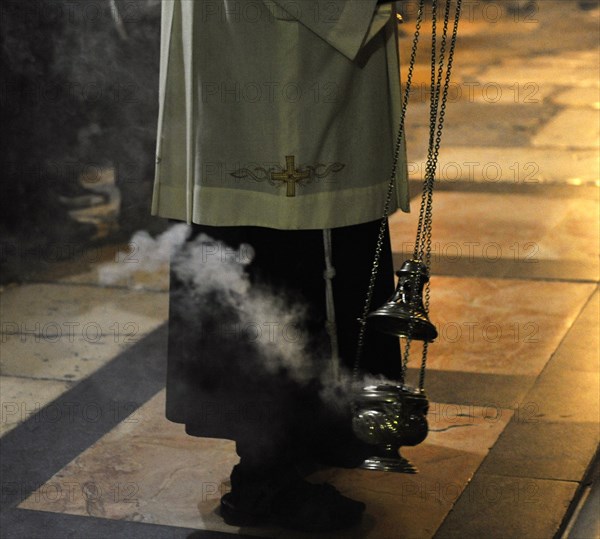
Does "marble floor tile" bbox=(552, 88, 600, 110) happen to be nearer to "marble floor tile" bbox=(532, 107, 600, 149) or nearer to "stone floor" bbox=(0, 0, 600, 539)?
"marble floor tile" bbox=(532, 107, 600, 149)

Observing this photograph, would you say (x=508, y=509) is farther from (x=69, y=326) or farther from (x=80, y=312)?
(x=80, y=312)

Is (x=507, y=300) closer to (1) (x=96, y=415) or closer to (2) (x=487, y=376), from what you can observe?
(2) (x=487, y=376)

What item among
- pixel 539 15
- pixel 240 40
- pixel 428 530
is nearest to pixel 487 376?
pixel 428 530

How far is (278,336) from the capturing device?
261 centimetres

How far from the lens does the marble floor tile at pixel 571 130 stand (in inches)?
247

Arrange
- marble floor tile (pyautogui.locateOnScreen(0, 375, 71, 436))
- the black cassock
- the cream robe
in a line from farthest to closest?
marble floor tile (pyautogui.locateOnScreen(0, 375, 71, 436)), the black cassock, the cream robe

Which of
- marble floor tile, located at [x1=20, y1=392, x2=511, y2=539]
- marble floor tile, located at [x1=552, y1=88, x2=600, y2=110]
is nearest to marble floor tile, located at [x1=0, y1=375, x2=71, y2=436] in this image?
marble floor tile, located at [x1=20, y1=392, x2=511, y2=539]

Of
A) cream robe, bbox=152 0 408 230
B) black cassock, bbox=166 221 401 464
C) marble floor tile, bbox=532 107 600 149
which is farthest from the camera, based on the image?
marble floor tile, bbox=532 107 600 149

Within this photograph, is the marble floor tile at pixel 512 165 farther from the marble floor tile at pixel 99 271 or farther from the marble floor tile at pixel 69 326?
the marble floor tile at pixel 69 326

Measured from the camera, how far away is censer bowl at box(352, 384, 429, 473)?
2.23 metres

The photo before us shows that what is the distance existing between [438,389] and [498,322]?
58 cm

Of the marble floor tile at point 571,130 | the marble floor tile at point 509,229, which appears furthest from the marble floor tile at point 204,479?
the marble floor tile at point 571,130

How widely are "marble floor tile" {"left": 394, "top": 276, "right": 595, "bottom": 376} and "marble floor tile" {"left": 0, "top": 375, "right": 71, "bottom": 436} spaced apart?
1066 millimetres

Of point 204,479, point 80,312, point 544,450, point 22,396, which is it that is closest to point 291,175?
point 204,479
